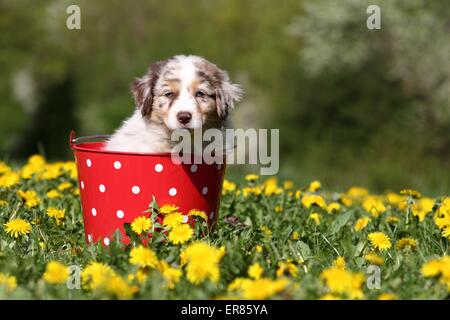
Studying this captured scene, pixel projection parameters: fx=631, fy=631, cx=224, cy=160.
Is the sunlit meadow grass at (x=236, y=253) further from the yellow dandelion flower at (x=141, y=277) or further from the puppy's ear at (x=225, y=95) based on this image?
the puppy's ear at (x=225, y=95)

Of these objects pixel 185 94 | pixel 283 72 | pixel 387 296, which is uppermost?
pixel 283 72

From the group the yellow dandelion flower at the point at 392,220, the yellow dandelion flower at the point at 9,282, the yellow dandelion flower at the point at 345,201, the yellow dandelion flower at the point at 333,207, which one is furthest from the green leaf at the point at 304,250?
the yellow dandelion flower at the point at 345,201

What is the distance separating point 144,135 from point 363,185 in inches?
358

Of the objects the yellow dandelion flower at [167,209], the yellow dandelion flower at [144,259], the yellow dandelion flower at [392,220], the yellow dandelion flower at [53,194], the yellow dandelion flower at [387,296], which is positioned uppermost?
the yellow dandelion flower at [167,209]

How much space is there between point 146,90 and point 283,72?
11.0m

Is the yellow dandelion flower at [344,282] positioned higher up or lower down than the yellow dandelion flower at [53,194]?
lower down

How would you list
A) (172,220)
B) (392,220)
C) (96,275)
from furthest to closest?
(392,220)
(172,220)
(96,275)

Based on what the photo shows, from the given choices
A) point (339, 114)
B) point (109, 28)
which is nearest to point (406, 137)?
point (339, 114)

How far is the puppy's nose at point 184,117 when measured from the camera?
3.23 m

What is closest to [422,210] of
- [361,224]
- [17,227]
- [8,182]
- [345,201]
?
[361,224]

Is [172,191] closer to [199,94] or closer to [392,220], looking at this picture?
[199,94]

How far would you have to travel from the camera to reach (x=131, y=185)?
3131 millimetres

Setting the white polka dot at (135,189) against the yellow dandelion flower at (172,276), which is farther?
the white polka dot at (135,189)

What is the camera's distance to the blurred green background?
1188cm
